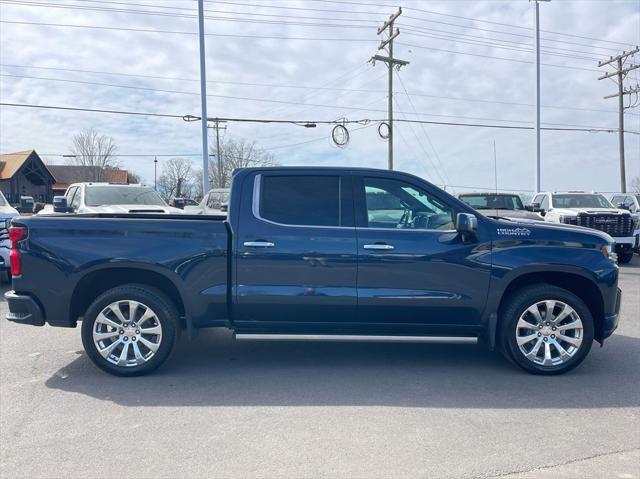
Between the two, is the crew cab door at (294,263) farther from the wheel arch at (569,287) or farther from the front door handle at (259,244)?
the wheel arch at (569,287)

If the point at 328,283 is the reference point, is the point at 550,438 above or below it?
below

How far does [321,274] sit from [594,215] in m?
10.9

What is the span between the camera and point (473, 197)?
14.2 meters

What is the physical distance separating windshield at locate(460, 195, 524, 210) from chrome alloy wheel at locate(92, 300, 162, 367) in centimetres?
1048

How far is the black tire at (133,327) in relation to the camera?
4961mm

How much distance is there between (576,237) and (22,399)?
5.14 m

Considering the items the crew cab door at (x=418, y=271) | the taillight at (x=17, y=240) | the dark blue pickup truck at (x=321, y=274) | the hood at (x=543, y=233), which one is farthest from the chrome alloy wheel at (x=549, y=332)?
the taillight at (x=17, y=240)

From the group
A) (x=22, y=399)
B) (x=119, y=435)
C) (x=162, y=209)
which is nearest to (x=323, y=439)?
(x=119, y=435)

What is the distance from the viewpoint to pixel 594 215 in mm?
13359

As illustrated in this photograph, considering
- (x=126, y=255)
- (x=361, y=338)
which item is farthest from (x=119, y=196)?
(x=361, y=338)

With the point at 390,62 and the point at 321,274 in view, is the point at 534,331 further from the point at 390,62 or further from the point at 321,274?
the point at 390,62

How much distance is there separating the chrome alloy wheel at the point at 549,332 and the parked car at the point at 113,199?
813 cm

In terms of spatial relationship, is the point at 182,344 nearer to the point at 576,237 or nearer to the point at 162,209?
the point at 576,237

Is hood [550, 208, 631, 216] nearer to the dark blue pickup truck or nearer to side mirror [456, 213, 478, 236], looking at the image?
the dark blue pickup truck
